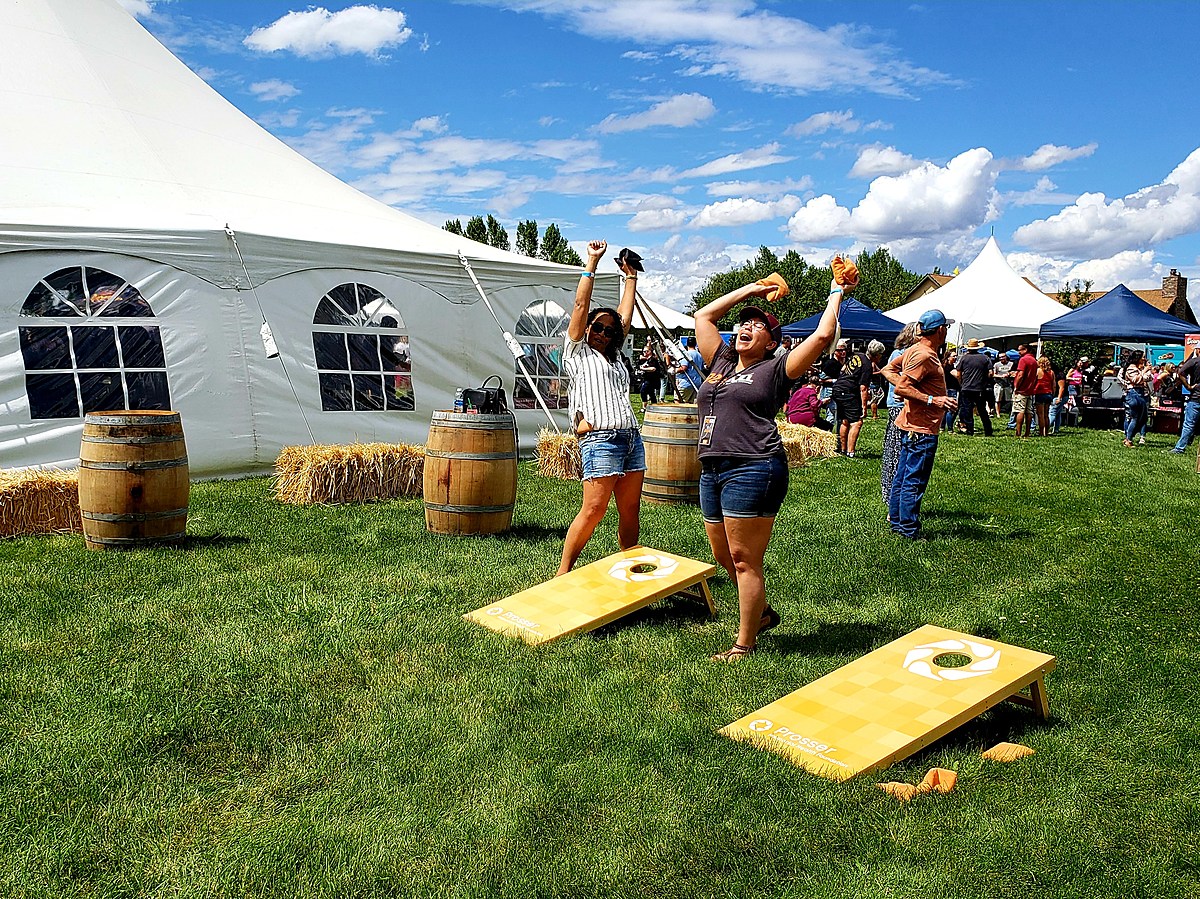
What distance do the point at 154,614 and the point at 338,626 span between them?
3.75 ft

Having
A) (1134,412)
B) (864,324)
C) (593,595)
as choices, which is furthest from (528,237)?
(593,595)

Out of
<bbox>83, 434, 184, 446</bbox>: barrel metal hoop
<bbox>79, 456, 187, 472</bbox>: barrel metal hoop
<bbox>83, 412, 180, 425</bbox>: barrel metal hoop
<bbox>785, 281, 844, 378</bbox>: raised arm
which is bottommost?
<bbox>79, 456, 187, 472</bbox>: barrel metal hoop

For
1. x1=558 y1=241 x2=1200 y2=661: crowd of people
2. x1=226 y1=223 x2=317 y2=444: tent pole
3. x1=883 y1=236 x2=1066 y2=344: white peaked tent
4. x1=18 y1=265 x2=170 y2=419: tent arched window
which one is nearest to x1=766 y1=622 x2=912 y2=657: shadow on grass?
x1=558 y1=241 x2=1200 y2=661: crowd of people

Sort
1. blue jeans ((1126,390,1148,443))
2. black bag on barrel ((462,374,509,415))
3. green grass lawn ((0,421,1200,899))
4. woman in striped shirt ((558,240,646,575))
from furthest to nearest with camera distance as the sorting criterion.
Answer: blue jeans ((1126,390,1148,443)) < black bag on barrel ((462,374,509,415)) < woman in striped shirt ((558,240,646,575)) < green grass lawn ((0,421,1200,899))

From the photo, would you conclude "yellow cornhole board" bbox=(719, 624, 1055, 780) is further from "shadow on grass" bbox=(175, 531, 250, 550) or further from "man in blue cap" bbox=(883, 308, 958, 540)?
"shadow on grass" bbox=(175, 531, 250, 550)

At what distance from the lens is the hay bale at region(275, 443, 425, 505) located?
878cm

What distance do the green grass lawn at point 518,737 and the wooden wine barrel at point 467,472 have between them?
0.34 m

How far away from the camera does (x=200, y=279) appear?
32.0 feet

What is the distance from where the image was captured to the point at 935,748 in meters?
3.91

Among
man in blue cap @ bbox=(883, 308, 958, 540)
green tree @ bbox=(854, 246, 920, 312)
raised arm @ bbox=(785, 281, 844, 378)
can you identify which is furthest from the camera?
green tree @ bbox=(854, 246, 920, 312)

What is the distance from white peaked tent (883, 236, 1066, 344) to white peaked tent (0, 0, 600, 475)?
54.3 ft

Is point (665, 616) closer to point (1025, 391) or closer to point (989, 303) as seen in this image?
point (1025, 391)

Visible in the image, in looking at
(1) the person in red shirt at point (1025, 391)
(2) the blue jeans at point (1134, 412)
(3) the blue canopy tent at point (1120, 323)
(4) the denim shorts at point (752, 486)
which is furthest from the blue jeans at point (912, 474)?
(3) the blue canopy tent at point (1120, 323)

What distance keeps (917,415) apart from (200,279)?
734cm
